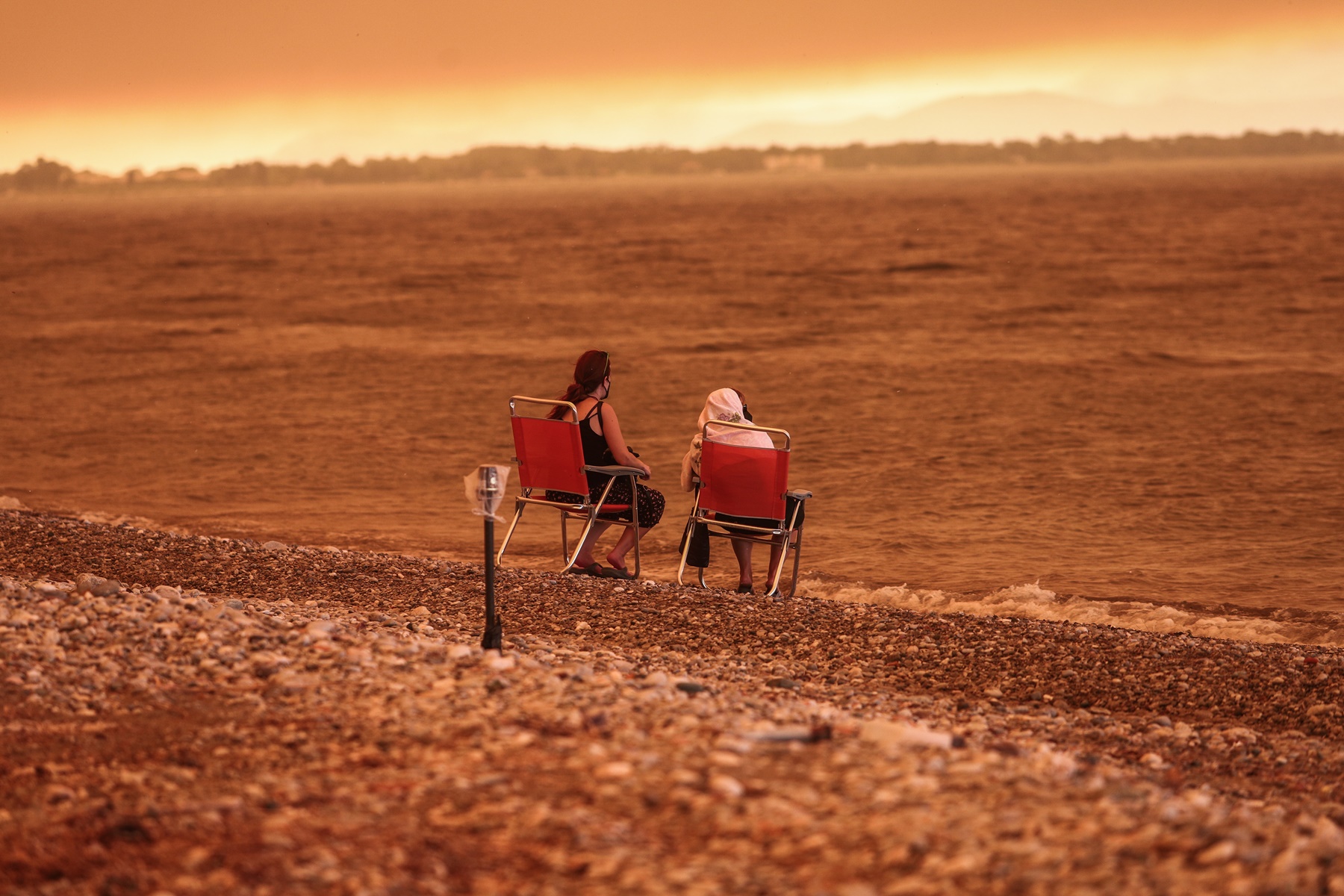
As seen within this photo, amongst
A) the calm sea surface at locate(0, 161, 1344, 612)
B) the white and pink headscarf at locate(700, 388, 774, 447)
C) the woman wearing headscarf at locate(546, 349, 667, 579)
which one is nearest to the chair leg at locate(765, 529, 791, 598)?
the white and pink headscarf at locate(700, 388, 774, 447)

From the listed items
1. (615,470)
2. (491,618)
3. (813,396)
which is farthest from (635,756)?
(813,396)

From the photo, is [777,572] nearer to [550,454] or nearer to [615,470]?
[615,470]

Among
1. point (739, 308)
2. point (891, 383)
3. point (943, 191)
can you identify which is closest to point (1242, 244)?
point (739, 308)

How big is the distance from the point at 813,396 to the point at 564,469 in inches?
481

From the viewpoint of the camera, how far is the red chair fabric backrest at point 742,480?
6.95 metres

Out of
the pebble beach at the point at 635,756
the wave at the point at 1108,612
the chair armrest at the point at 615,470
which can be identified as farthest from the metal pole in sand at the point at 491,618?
the wave at the point at 1108,612

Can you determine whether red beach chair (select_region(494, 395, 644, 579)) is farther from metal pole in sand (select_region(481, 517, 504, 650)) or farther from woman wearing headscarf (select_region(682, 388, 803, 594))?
metal pole in sand (select_region(481, 517, 504, 650))

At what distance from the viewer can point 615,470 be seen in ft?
23.0

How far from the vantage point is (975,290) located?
38688mm

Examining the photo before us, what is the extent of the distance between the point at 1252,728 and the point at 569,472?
11.6ft

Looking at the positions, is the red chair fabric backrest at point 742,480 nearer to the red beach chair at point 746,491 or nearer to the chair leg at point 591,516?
the red beach chair at point 746,491

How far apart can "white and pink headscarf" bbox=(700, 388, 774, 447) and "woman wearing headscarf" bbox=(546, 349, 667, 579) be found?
425mm

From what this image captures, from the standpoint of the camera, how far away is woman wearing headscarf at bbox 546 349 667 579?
282 inches

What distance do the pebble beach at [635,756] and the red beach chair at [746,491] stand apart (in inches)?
42.6
